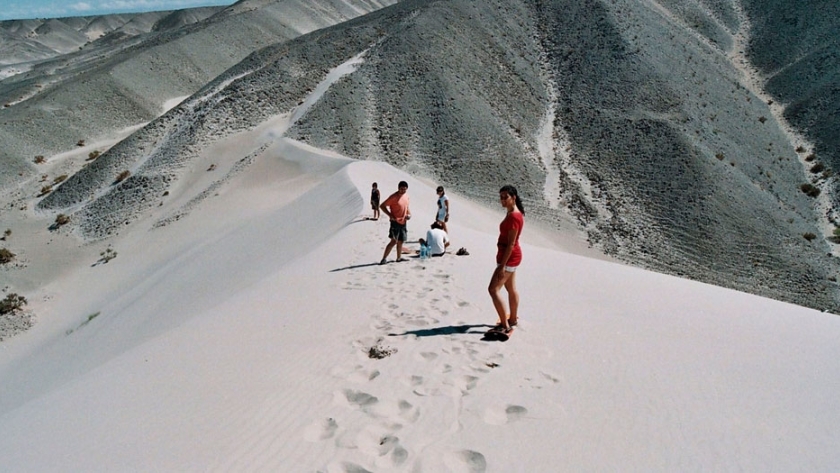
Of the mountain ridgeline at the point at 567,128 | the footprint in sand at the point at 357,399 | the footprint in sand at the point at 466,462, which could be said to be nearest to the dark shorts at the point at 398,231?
the footprint in sand at the point at 357,399

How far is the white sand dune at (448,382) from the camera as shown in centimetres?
438

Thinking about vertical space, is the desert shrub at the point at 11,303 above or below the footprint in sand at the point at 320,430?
below

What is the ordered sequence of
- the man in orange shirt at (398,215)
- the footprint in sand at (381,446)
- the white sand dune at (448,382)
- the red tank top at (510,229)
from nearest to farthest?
the footprint in sand at (381,446) < the white sand dune at (448,382) < the red tank top at (510,229) < the man in orange shirt at (398,215)

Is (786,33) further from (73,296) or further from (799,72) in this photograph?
(73,296)

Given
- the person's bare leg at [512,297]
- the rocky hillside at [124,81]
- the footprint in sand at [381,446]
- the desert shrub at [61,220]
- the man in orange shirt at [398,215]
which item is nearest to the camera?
the footprint in sand at [381,446]

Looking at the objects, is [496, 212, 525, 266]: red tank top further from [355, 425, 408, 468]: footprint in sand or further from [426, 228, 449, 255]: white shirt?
[426, 228, 449, 255]: white shirt

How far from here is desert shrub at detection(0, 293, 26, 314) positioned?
61.8 ft

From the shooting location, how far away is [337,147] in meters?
30.9

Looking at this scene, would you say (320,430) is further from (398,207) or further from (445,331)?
(398,207)

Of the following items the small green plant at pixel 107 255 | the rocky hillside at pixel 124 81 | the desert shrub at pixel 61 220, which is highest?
the rocky hillside at pixel 124 81

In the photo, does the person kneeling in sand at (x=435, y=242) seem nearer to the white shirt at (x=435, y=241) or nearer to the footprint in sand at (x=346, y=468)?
the white shirt at (x=435, y=241)

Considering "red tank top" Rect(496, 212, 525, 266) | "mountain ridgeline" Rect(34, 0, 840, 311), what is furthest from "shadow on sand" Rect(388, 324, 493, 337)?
"mountain ridgeline" Rect(34, 0, 840, 311)

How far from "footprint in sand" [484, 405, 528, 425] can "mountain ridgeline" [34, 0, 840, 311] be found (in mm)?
20232

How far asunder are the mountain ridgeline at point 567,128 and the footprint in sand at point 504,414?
797 inches
